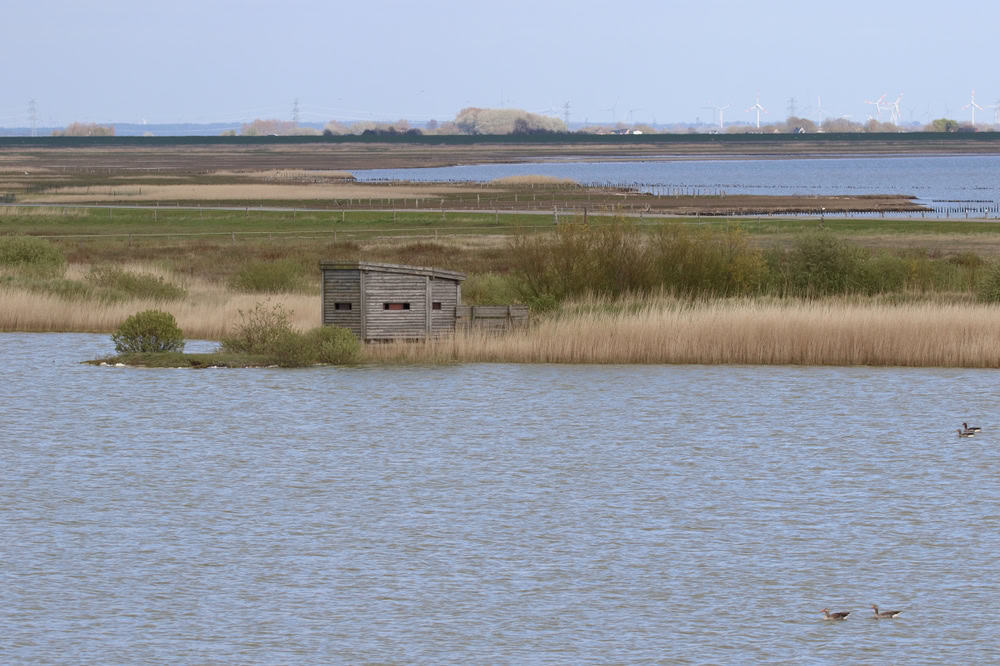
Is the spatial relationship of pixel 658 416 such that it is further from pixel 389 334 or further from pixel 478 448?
pixel 389 334

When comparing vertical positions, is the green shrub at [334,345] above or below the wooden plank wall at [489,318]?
below

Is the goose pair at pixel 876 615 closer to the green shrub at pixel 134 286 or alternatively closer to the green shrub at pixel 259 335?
the green shrub at pixel 259 335

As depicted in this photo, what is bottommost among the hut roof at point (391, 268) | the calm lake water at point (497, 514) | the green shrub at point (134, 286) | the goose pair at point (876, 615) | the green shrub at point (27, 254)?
the calm lake water at point (497, 514)

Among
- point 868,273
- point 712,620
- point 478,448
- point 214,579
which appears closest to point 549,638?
point 712,620

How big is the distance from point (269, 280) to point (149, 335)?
1425 centimetres

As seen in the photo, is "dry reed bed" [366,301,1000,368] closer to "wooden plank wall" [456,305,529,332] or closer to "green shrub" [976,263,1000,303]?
"wooden plank wall" [456,305,529,332]

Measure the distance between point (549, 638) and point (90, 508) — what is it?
11635 mm

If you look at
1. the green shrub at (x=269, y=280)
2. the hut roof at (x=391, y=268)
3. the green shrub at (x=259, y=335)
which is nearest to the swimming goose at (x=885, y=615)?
the hut roof at (x=391, y=268)

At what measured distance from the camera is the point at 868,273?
53.1 meters

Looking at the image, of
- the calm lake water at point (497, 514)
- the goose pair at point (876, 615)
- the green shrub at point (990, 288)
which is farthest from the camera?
the green shrub at point (990, 288)

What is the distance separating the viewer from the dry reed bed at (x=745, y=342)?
41844mm

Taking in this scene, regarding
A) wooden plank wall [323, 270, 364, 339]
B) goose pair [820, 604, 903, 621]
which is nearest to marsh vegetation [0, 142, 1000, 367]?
wooden plank wall [323, 270, 364, 339]

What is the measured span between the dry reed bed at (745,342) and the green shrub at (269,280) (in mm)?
16631

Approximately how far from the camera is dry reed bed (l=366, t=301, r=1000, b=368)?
1647 inches
